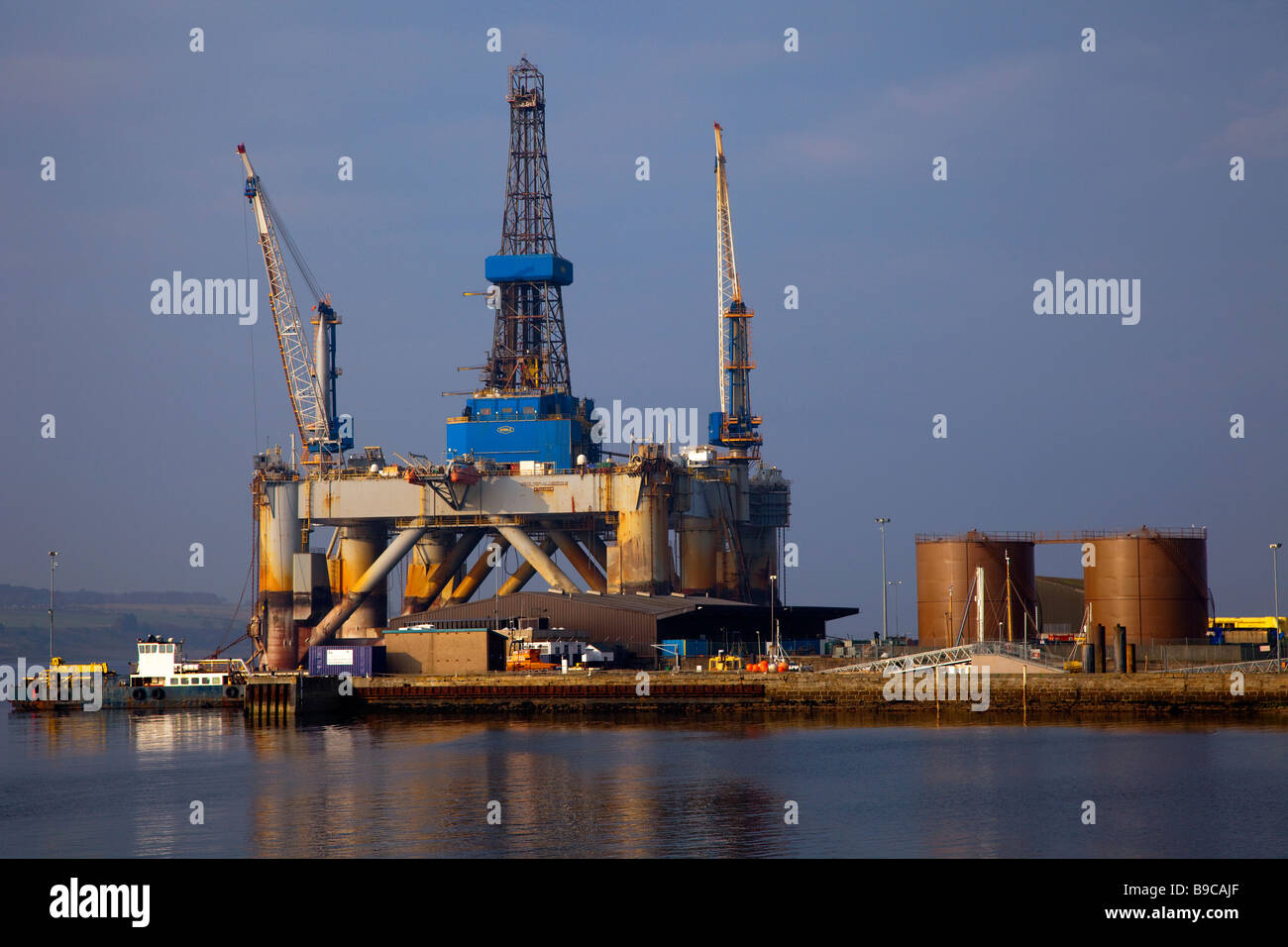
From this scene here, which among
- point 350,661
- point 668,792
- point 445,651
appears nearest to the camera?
point 668,792

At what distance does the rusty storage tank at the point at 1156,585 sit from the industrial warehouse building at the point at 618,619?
1078 inches

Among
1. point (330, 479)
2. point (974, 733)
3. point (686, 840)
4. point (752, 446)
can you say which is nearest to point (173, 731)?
point (330, 479)

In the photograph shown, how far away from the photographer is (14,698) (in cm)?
11856

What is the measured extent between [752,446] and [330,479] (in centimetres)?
4105

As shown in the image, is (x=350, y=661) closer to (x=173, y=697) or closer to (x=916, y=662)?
(x=173, y=697)

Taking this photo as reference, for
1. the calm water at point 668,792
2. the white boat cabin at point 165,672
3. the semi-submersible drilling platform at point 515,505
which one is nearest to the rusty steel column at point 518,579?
Result: the semi-submersible drilling platform at point 515,505

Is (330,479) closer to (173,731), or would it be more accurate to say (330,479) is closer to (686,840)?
(173,731)

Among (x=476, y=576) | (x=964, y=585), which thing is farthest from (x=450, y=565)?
(x=964, y=585)

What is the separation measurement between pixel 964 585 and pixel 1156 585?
1396 centimetres

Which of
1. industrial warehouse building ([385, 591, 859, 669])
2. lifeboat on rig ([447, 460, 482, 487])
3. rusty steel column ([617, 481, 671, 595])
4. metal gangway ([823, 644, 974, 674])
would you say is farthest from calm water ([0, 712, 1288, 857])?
lifeboat on rig ([447, 460, 482, 487])

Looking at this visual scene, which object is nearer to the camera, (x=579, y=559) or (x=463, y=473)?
(x=463, y=473)

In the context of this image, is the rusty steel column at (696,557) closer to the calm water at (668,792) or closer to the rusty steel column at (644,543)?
the rusty steel column at (644,543)

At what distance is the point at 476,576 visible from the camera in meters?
137

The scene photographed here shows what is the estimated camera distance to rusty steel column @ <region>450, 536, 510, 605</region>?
136 m
